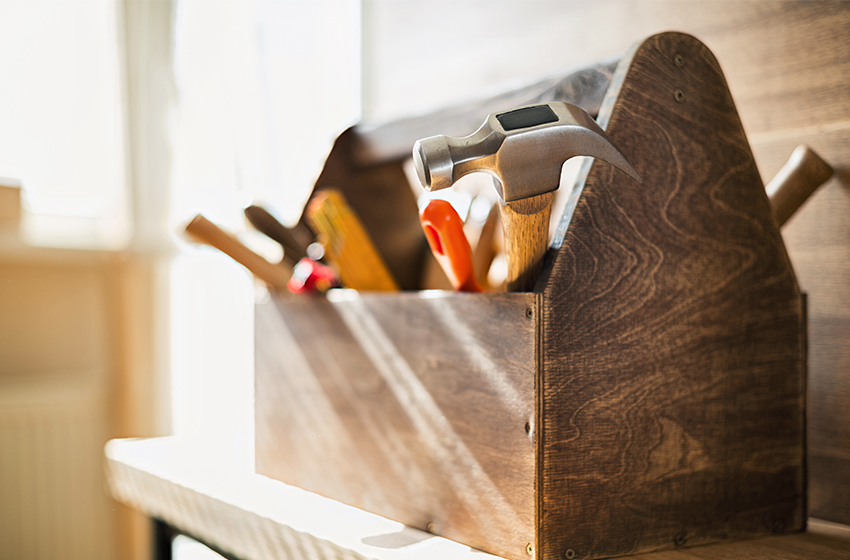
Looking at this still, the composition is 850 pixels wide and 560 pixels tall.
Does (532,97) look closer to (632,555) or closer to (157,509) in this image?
(632,555)

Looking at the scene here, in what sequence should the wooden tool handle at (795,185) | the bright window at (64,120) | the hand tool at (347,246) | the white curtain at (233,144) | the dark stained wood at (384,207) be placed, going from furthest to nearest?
1. the white curtain at (233,144)
2. the bright window at (64,120)
3. the dark stained wood at (384,207)
4. the hand tool at (347,246)
5. the wooden tool handle at (795,185)

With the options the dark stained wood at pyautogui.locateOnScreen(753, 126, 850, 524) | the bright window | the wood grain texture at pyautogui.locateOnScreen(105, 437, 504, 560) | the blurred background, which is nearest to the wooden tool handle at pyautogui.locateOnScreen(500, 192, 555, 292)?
the wood grain texture at pyautogui.locateOnScreen(105, 437, 504, 560)

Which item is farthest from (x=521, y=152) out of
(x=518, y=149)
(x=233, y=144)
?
(x=233, y=144)

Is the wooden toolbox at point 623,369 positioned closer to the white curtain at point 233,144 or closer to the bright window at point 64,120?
the white curtain at point 233,144

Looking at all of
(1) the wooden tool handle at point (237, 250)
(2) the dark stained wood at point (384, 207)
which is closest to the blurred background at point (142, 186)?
(2) the dark stained wood at point (384, 207)

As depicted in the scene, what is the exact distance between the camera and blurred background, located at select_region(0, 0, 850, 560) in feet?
4.11

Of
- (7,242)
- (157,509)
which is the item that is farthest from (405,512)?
(7,242)

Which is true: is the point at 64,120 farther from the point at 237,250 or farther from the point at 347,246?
the point at 347,246

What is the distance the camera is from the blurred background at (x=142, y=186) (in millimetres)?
1252

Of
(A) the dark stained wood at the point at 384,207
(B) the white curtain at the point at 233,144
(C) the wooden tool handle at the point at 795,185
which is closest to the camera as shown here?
(C) the wooden tool handle at the point at 795,185

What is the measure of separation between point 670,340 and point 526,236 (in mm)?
144

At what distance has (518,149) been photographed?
449mm

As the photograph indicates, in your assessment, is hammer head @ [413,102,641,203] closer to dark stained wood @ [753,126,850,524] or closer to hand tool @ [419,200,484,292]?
hand tool @ [419,200,484,292]

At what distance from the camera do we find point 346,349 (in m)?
0.67
